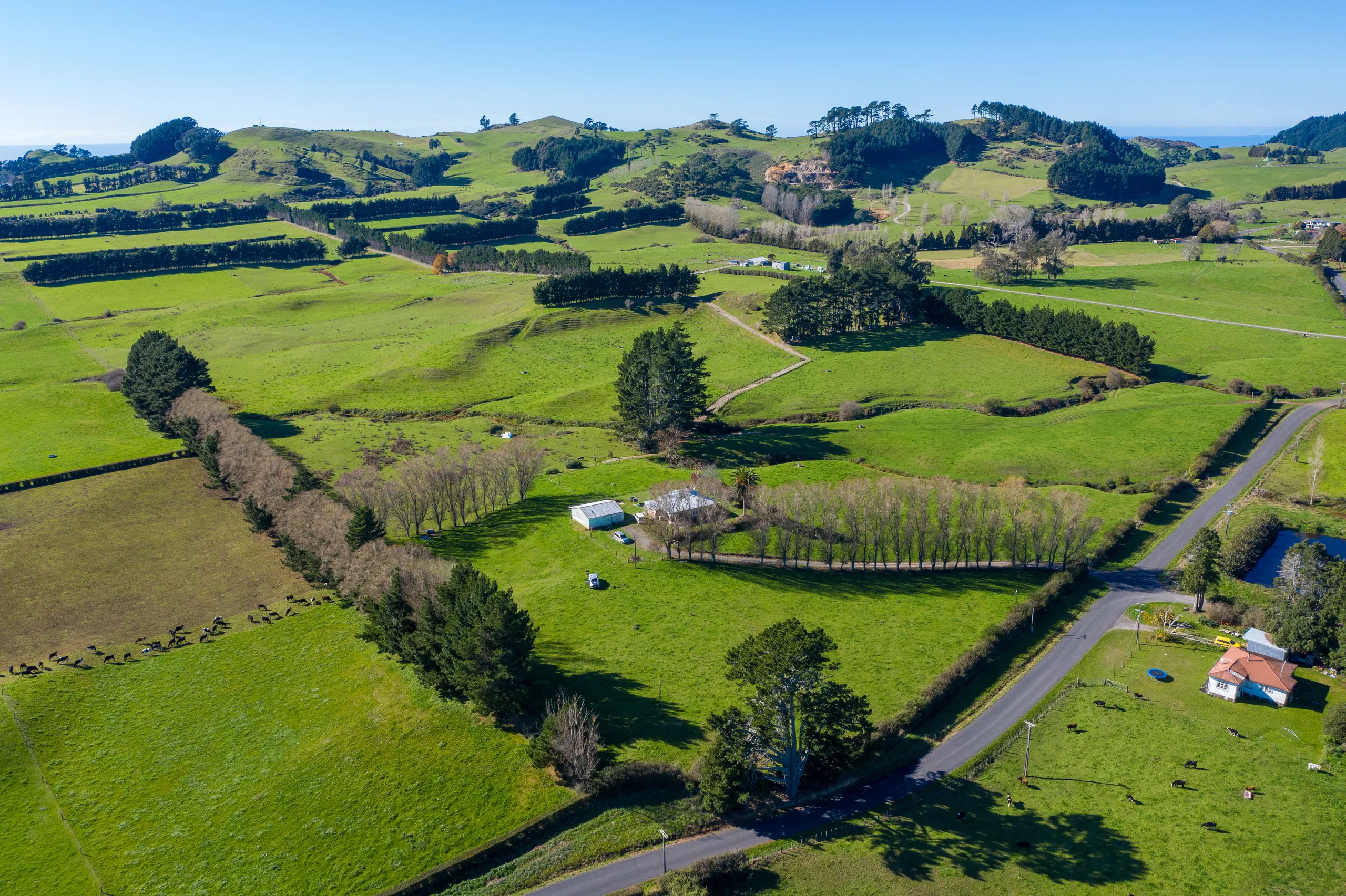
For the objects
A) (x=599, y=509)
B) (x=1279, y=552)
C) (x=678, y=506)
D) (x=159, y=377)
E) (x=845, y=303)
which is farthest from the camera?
(x=845, y=303)

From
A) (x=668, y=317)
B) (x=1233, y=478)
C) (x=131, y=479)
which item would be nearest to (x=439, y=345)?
(x=668, y=317)

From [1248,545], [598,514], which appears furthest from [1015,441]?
[598,514]

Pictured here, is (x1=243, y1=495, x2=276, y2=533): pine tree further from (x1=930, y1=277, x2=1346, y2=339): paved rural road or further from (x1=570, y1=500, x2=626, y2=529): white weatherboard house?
(x1=930, y1=277, x2=1346, y2=339): paved rural road

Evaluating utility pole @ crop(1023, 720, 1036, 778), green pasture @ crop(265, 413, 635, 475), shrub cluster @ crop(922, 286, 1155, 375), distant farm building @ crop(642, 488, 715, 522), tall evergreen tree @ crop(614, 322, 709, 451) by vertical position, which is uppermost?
shrub cluster @ crop(922, 286, 1155, 375)

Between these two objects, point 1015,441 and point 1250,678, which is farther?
point 1015,441

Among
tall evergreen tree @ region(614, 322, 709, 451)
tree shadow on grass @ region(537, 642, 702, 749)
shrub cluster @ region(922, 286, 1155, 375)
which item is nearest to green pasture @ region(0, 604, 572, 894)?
tree shadow on grass @ region(537, 642, 702, 749)

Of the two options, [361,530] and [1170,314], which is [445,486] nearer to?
[361,530]

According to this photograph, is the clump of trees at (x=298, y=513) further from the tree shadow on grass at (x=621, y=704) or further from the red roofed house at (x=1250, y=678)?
the red roofed house at (x=1250, y=678)

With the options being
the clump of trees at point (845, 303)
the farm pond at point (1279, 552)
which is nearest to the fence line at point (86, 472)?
the clump of trees at point (845, 303)
